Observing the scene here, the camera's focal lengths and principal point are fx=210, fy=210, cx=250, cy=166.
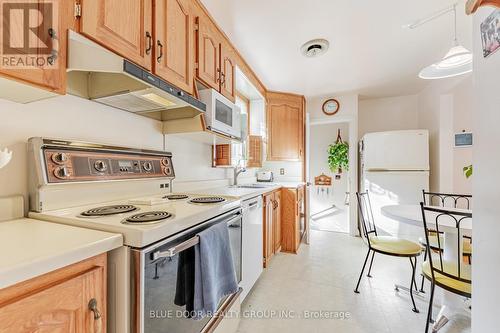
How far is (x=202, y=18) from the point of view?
62.3 inches

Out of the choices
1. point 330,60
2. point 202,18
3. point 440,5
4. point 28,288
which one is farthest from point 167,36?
point 440,5

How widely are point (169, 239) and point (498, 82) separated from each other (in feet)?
4.10

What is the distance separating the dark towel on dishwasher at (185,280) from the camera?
34.9 inches

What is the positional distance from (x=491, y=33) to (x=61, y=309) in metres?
1.55

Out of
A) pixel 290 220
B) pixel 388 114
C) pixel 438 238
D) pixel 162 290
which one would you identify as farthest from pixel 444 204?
pixel 162 290

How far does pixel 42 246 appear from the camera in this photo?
0.54 m

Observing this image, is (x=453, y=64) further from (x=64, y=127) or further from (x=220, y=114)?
(x=64, y=127)

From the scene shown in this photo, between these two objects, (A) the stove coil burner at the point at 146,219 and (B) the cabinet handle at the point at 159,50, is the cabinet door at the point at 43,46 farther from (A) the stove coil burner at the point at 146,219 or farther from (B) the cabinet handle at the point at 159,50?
(A) the stove coil burner at the point at 146,219

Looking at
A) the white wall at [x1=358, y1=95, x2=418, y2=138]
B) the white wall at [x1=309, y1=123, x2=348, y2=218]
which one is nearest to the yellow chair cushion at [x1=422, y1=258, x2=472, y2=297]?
the white wall at [x1=358, y1=95, x2=418, y2=138]

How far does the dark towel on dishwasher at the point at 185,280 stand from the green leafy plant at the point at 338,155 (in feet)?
14.1

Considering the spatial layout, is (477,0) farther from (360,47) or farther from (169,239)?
(360,47)

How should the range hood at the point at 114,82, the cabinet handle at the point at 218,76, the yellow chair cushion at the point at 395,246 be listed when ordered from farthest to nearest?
1. the cabinet handle at the point at 218,76
2. the yellow chair cushion at the point at 395,246
3. the range hood at the point at 114,82

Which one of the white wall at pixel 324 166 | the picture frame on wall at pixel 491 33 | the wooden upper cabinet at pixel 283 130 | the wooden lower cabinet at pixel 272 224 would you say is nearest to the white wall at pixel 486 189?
the picture frame on wall at pixel 491 33

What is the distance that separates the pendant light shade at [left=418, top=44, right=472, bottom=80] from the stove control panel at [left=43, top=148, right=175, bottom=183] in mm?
1997
